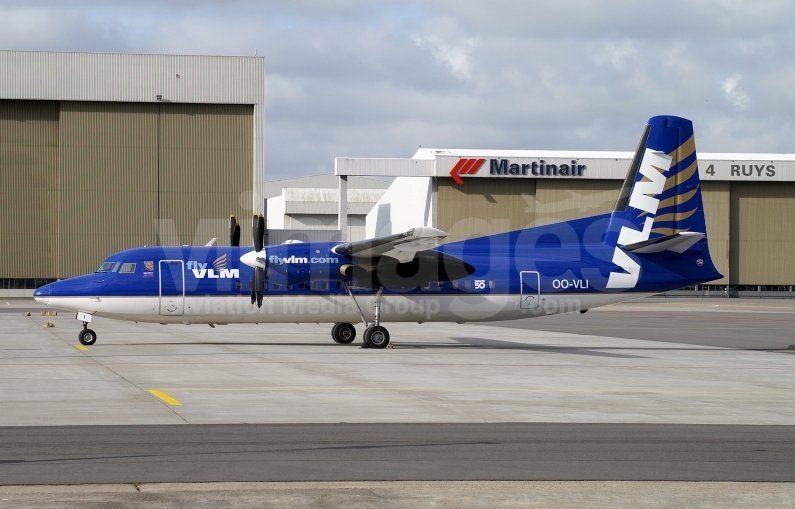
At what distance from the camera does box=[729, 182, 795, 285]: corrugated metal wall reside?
80812mm

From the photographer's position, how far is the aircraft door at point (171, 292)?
25.6 meters

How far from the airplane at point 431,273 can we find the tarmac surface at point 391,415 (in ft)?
3.87

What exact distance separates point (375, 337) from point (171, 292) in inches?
235

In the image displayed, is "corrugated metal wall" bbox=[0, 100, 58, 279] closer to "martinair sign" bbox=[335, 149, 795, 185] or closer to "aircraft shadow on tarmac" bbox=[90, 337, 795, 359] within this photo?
"martinair sign" bbox=[335, 149, 795, 185]

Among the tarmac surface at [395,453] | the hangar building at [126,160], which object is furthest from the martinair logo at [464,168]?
the tarmac surface at [395,453]

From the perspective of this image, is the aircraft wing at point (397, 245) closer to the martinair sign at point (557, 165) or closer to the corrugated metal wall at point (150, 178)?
the corrugated metal wall at point (150, 178)

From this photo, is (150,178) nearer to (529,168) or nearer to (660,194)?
(529,168)

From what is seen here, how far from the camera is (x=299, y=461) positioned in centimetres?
1001

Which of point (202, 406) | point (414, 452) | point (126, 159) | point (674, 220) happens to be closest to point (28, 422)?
point (202, 406)

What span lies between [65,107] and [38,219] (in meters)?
8.83

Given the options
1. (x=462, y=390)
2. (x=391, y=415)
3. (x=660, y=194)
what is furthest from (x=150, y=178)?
(x=391, y=415)

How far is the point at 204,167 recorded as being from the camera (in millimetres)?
69500

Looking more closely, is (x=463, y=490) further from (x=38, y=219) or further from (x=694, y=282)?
(x=38, y=219)

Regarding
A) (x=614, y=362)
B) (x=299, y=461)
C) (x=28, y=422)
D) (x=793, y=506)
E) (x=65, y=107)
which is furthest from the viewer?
(x=65, y=107)
